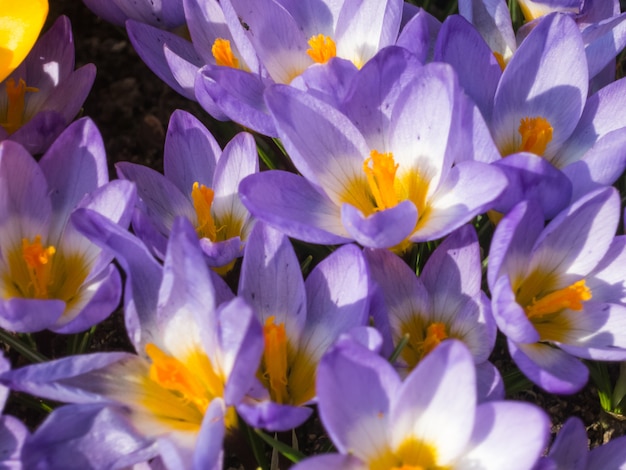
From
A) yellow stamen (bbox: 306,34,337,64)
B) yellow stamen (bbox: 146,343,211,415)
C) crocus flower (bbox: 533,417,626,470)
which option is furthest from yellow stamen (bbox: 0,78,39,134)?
crocus flower (bbox: 533,417,626,470)

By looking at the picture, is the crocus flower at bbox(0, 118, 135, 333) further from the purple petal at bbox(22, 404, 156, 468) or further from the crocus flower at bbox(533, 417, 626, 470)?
the crocus flower at bbox(533, 417, 626, 470)

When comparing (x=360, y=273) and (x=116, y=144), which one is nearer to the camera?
(x=360, y=273)

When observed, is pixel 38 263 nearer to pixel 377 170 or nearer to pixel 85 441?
pixel 85 441

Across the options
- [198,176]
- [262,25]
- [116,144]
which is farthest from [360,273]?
[116,144]

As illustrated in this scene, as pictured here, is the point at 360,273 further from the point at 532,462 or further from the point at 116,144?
the point at 116,144

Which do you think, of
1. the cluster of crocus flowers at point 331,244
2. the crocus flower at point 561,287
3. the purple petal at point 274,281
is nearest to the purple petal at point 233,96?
the cluster of crocus flowers at point 331,244
